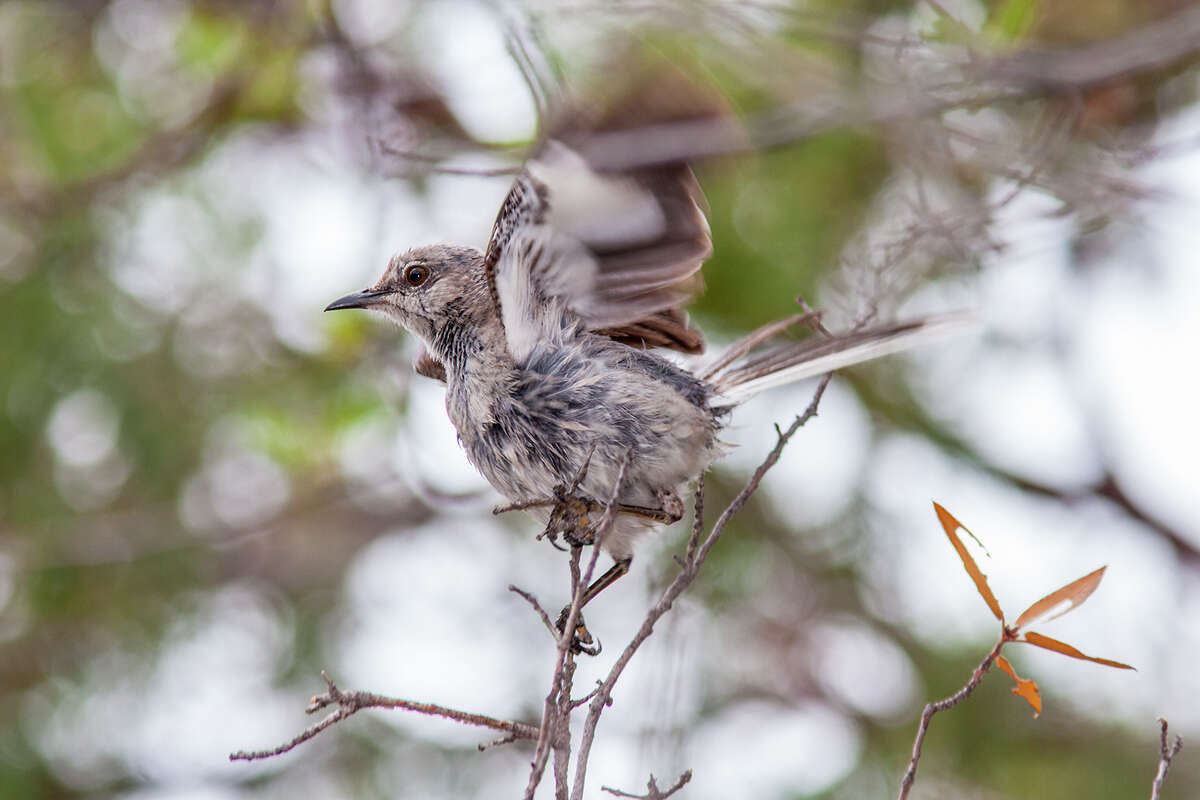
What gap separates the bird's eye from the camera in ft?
12.0

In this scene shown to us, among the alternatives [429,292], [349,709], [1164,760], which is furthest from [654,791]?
[429,292]

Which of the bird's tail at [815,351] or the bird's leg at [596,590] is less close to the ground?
the bird's tail at [815,351]

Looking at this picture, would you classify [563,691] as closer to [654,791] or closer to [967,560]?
[654,791]

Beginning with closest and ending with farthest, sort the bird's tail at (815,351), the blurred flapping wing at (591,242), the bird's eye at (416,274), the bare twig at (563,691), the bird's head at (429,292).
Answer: the bare twig at (563,691)
the blurred flapping wing at (591,242)
the bird's tail at (815,351)
the bird's head at (429,292)
the bird's eye at (416,274)

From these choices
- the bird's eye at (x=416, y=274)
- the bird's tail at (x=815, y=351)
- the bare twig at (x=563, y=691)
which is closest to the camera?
the bare twig at (x=563, y=691)

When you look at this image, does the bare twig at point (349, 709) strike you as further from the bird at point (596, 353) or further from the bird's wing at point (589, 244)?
the bird's wing at point (589, 244)

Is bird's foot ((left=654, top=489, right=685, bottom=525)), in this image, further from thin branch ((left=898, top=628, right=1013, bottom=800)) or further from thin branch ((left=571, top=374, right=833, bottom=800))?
thin branch ((left=898, top=628, right=1013, bottom=800))

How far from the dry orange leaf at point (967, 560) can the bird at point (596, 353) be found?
886 mm

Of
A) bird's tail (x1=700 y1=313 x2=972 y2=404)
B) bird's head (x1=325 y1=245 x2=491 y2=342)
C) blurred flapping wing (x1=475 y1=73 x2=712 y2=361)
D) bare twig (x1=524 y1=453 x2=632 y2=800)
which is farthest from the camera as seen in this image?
bird's head (x1=325 y1=245 x2=491 y2=342)

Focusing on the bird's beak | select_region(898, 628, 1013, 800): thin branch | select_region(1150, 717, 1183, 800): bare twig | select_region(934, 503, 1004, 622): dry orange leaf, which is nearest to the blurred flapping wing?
the bird's beak

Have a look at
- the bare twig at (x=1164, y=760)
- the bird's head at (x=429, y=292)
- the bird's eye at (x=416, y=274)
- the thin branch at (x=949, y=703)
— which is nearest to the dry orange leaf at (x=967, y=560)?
the thin branch at (x=949, y=703)

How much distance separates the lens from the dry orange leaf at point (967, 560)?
2.05 meters

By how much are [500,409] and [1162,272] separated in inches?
131

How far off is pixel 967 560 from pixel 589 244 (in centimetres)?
131
